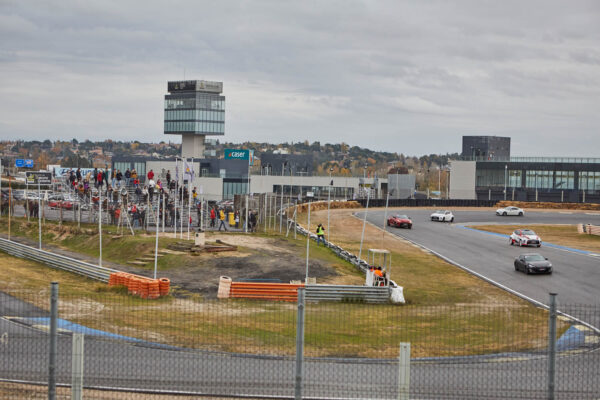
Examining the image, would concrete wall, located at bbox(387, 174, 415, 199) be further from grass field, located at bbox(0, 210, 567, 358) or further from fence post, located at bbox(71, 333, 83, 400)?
fence post, located at bbox(71, 333, 83, 400)

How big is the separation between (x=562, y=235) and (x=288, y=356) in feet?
179

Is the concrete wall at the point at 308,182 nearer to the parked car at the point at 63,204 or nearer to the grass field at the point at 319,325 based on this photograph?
the parked car at the point at 63,204

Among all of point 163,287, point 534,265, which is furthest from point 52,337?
point 534,265

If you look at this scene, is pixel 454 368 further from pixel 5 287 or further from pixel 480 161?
pixel 480 161

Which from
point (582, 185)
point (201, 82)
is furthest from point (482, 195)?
point (201, 82)

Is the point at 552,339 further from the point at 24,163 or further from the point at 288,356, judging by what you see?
the point at 24,163

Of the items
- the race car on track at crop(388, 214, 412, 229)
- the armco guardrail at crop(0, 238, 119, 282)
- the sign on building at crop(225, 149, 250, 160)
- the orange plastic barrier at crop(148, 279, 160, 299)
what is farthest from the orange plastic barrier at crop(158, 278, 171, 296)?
the sign on building at crop(225, 149, 250, 160)

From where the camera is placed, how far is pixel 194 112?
470 ft

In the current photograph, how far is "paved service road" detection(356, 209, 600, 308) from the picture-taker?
33.9 meters

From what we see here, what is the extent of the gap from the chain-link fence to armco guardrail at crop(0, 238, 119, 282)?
33.9ft

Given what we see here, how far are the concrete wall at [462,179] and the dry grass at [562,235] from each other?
174ft

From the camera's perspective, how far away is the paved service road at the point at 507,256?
33875 millimetres

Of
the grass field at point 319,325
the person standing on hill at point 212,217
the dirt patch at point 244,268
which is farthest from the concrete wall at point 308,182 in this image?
the grass field at point 319,325

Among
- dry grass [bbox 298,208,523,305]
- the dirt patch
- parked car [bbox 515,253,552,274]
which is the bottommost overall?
dry grass [bbox 298,208,523,305]
